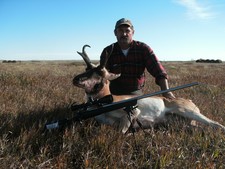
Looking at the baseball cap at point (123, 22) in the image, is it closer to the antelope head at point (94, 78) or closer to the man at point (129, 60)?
the man at point (129, 60)

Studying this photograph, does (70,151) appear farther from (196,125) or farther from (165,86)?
(165,86)

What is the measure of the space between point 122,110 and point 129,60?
1.78 m

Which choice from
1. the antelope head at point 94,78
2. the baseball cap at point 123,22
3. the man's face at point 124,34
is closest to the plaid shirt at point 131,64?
the man's face at point 124,34

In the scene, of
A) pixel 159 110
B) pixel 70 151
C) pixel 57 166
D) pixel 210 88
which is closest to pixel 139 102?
pixel 159 110

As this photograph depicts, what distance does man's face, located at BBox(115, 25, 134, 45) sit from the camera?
5957 millimetres

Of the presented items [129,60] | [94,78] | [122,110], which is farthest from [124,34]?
[122,110]

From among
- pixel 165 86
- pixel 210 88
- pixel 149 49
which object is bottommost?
pixel 210 88

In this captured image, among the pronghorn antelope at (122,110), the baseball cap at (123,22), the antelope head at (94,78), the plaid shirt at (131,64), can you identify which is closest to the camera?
the antelope head at (94,78)

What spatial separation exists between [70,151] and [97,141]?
1.18ft

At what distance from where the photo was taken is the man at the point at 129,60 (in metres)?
5.94

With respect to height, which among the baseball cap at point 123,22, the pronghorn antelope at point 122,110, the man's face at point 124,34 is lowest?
the pronghorn antelope at point 122,110

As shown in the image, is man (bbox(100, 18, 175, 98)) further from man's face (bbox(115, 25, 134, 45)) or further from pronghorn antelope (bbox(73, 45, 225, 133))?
pronghorn antelope (bbox(73, 45, 225, 133))

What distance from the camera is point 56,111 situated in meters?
5.22

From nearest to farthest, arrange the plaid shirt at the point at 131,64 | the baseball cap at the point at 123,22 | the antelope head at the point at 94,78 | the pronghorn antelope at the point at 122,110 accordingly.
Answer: the antelope head at the point at 94,78
the pronghorn antelope at the point at 122,110
the baseball cap at the point at 123,22
the plaid shirt at the point at 131,64
